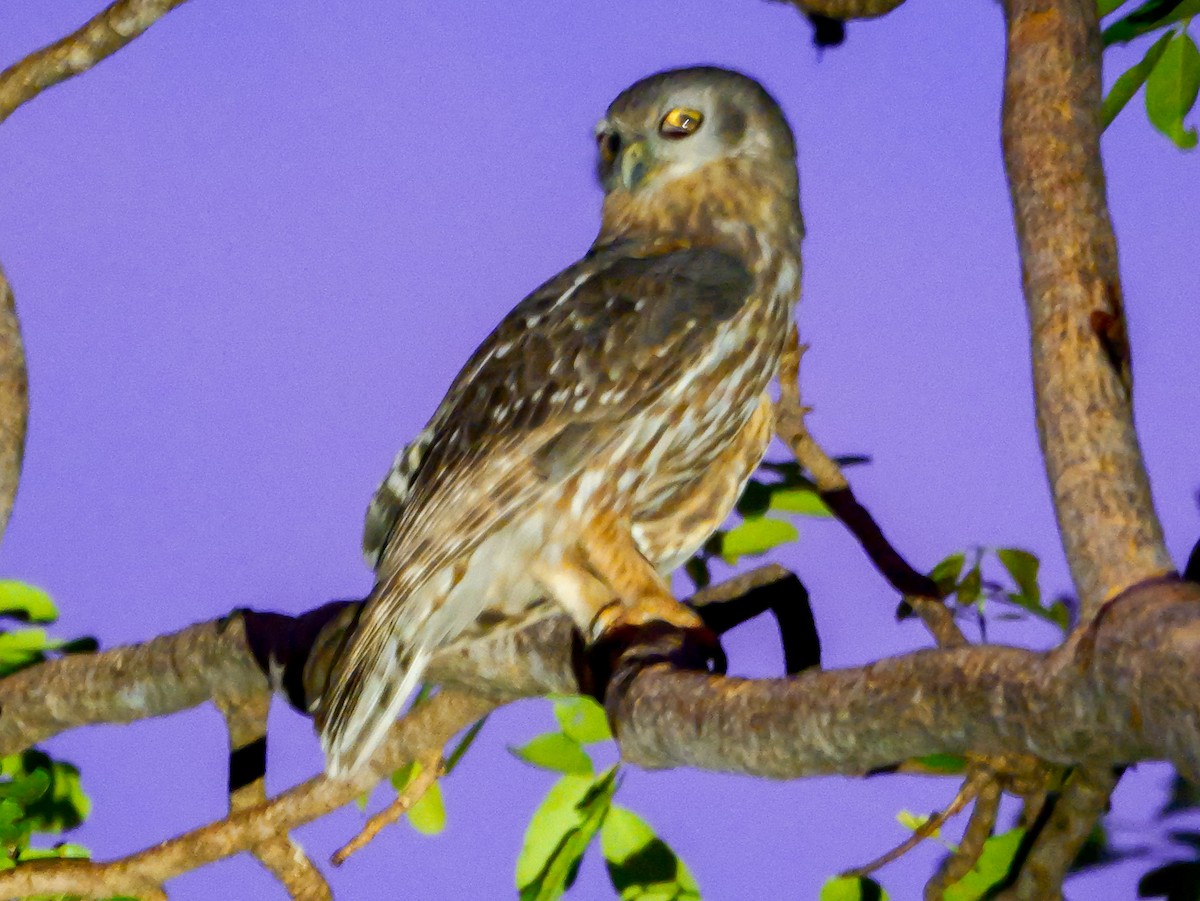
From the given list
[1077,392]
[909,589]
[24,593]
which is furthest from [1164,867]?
[24,593]

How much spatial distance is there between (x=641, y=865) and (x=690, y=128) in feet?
4.58

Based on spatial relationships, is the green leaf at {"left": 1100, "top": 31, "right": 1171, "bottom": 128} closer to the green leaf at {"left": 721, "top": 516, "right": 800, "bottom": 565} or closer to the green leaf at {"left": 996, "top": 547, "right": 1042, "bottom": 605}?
the green leaf at {"left": 996, "top": 547, "right": 1042, "bottom": 605}

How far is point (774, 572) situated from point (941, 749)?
1.11 meters

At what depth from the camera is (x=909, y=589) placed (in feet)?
7.56

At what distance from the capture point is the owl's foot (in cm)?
200

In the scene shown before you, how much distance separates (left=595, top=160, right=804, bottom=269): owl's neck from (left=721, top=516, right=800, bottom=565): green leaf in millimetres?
503

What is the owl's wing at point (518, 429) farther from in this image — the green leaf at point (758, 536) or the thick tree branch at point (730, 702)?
the green leaf at point (758, 536)

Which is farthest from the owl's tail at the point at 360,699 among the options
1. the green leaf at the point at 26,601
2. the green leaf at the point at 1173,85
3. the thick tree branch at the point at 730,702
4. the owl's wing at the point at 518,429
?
the green leaf at the point at 1173,85

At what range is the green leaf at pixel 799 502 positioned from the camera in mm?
2568

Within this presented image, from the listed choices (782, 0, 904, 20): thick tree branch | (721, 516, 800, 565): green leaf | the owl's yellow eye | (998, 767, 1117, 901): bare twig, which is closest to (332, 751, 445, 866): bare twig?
(721, 516, 800, 565): green leaf

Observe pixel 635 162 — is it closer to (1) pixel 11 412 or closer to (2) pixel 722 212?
(2) pixel 722 212

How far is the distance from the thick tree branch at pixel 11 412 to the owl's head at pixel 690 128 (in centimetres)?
116

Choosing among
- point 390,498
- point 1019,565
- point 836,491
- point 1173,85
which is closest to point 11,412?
point 390,498

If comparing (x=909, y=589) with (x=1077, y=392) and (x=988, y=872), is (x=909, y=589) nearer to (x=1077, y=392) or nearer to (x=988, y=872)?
(x=988, y=872)
